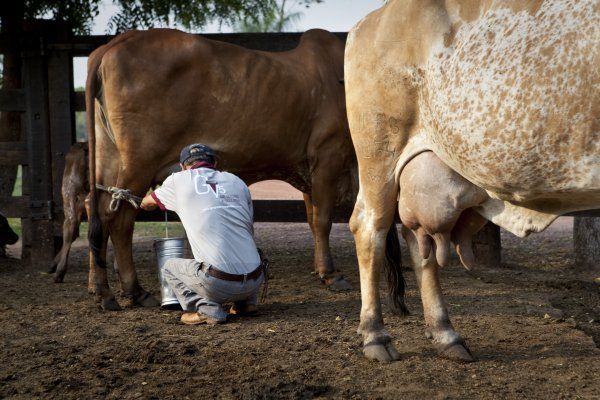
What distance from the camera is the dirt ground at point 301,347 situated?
4.31 metres

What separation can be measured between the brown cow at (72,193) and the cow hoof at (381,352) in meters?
3.92

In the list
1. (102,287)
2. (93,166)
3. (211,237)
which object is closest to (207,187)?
(211,237)

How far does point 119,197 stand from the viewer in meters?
6.42

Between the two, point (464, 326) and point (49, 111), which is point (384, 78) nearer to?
point (464, 326)

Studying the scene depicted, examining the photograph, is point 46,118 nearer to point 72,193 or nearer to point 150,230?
point 72,193

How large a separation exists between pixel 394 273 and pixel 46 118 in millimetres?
4598

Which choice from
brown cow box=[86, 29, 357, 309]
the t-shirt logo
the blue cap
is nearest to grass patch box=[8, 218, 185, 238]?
brown cow box=[86, 29, 357, 309]

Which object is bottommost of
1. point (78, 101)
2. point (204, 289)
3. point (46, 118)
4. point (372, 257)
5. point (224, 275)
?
point (204, 289)

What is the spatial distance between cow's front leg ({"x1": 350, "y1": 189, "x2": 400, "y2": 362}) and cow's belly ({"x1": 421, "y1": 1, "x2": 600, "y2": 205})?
674 millimetres

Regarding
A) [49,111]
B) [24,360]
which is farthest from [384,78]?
[49,111]

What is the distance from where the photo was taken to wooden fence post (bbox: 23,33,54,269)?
8.58 m

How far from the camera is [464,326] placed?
5.66 metres

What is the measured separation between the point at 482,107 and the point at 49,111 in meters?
5.72

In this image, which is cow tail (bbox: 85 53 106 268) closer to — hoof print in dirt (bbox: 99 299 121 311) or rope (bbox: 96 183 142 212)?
rope (bbox: 96 183 142 212)
